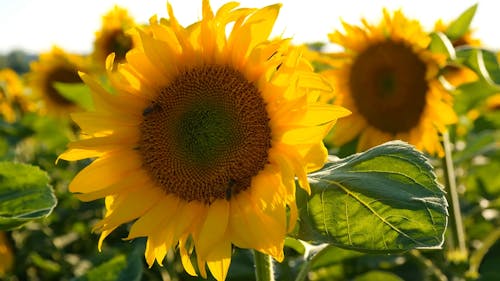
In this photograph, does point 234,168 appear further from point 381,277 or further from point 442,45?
point 442,45

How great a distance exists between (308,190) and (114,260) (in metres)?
1.17

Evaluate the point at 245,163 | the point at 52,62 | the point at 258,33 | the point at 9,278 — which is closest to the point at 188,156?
the point at 245,163

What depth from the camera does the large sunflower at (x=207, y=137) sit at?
5.00 feet

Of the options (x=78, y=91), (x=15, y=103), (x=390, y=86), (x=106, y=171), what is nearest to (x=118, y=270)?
(x=106, y=171)

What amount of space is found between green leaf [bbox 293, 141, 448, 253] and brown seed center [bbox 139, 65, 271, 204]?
21cm

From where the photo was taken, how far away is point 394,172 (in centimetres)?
148

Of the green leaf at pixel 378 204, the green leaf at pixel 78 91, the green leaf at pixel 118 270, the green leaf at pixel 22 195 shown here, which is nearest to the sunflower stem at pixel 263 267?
the green leaf at pixel 378 204

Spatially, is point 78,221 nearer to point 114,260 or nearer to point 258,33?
point 114,260

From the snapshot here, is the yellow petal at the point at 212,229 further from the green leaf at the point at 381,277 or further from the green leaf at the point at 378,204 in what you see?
the green leaf at the point at 381,277

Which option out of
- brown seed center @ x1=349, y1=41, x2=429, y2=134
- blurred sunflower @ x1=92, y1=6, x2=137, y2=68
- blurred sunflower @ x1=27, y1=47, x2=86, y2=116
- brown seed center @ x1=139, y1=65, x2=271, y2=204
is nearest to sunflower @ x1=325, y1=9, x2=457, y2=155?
brown seed center @ x1=349, y1=41, x2=429, y2=134

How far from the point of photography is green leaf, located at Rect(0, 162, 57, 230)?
1.73 meters

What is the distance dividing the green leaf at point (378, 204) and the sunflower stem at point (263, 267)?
0.13m

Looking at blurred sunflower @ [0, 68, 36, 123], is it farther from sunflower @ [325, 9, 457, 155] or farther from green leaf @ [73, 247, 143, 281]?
green leaf @ [73, 247, 143, 281]

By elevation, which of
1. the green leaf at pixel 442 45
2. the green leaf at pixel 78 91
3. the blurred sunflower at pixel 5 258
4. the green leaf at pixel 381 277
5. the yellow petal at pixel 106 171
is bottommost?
the blurred sunflower at pixel 5 258
